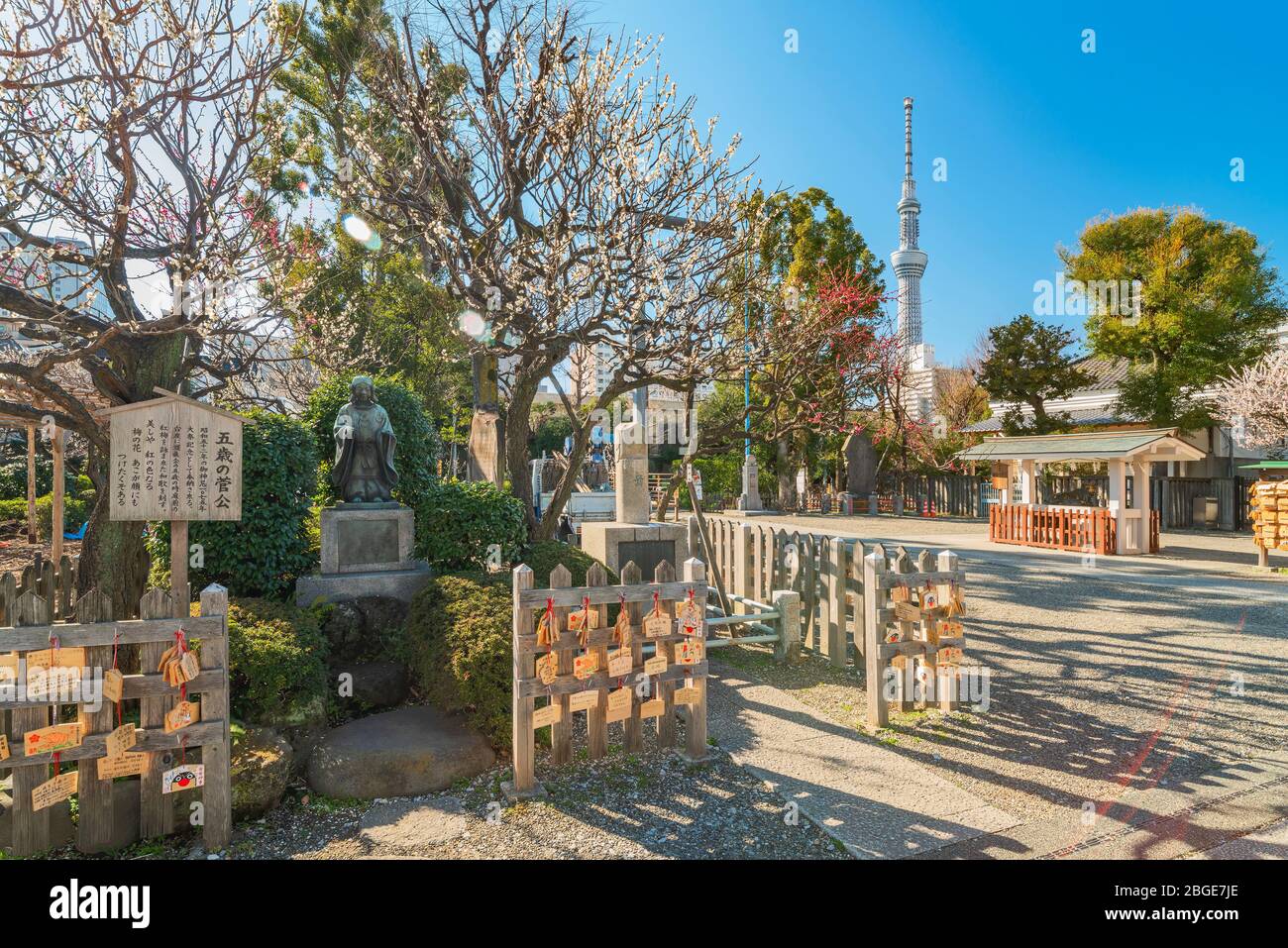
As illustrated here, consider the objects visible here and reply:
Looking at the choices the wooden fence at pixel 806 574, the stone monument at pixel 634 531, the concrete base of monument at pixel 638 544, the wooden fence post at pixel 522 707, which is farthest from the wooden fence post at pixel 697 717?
the stone monument at pixel 634 531

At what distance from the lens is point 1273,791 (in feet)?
13.6

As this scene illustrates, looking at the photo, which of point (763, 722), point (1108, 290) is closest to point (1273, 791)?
point (763, 722)

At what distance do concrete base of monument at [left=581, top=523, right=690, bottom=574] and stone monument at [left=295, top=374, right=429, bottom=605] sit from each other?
2038mm

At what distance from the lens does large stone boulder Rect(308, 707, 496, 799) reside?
4203mm

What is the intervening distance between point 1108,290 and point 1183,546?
9648mm

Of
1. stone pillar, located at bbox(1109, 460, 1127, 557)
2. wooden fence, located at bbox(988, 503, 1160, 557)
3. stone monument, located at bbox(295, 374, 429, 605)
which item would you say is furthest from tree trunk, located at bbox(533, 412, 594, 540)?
stone pillar, located at bbox(1109, 460, 1127, 557)

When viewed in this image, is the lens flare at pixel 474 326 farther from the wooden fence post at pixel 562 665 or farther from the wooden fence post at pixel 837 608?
the wooden fence post at pixel 562 665

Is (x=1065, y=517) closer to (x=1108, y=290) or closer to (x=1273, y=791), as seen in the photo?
(x=1108, y=290)

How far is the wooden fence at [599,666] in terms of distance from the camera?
4191 millimetres

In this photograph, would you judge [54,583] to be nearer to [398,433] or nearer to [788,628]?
[398,433]

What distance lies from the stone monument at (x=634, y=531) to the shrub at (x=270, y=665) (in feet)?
11.2

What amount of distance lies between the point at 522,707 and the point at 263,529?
3723 millimetres

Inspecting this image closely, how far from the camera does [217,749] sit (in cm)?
365

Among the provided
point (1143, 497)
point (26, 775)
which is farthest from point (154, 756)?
point (1143, 497)
